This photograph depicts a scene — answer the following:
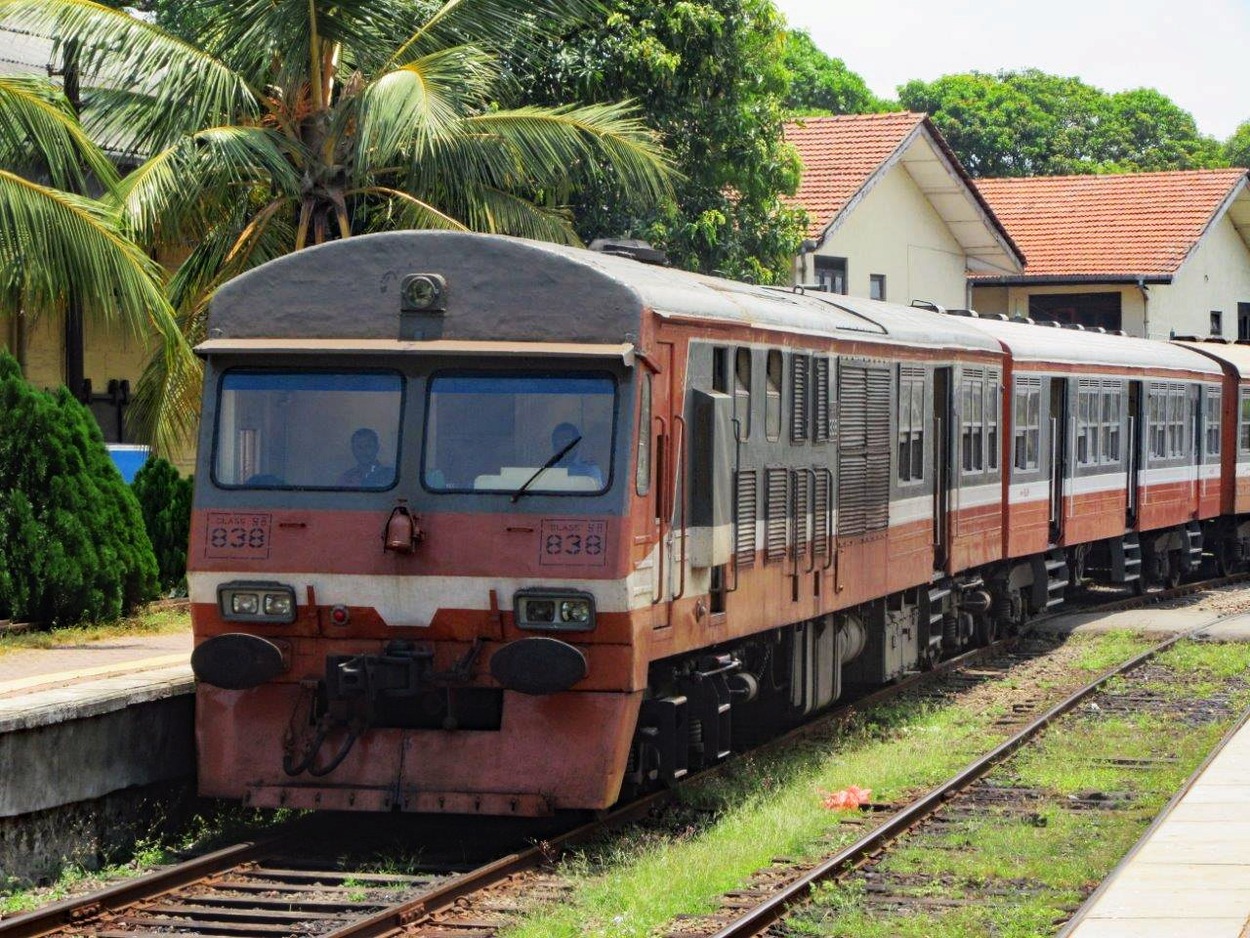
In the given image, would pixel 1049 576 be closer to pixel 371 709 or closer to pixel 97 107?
pixel 97 107

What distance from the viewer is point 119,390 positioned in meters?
21.9

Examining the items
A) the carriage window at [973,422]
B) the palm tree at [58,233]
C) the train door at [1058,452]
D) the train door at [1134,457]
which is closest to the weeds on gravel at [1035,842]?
the carriage window at [973,422]

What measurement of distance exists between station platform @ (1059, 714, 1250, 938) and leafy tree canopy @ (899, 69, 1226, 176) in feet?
215

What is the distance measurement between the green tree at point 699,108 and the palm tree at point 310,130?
3.20 metres

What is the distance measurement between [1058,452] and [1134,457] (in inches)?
128

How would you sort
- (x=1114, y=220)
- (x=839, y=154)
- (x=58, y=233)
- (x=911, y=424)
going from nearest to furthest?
(x=58, y=233), (x=911, y=424), (x=839, y=154), (x=1114, y=220)

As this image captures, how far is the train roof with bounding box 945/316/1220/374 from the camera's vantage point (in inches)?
793

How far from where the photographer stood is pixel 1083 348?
874 inches

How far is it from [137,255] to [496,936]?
8.16 m

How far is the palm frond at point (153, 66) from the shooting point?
16.7m

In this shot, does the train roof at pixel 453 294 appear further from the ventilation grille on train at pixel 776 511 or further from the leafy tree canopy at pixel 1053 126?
the leafy tree canopy at pixel 1053 126

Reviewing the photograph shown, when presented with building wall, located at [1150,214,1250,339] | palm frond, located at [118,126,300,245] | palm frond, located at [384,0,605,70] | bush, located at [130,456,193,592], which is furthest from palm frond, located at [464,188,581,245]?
building wall, located at [1150,214,1250,339]

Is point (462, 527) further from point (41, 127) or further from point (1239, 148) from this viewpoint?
point (1239, 148)

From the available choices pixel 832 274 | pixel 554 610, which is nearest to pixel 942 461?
pixel 554 610
